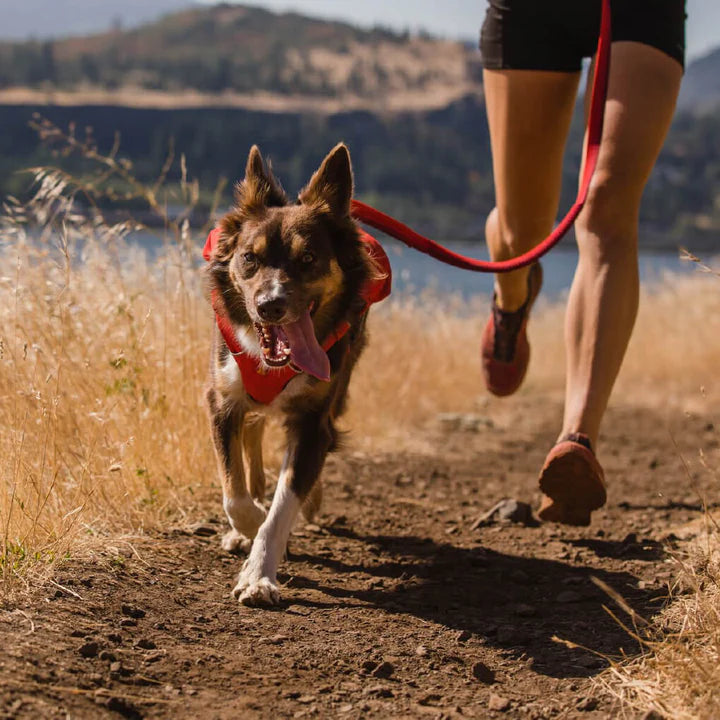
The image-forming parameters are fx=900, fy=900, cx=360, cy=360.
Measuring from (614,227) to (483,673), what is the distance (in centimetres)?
194

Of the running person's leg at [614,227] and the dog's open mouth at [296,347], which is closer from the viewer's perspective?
the dog's open mouth at [296,347]

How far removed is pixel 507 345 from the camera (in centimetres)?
493

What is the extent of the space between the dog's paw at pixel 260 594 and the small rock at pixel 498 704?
38.2 inches

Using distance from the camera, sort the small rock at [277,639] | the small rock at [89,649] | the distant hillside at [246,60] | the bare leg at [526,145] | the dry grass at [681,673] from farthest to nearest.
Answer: the distant hillside at [246,60], the bare leg at [526,145], the small rock at [277,639], the small rock at [89,649], the dry grass at [681,673]

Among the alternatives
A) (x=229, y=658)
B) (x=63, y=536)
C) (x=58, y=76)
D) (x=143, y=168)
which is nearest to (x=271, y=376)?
(x=63, y=536)

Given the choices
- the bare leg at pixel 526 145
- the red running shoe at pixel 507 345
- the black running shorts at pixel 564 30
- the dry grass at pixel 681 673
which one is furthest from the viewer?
the red running shoe at pixel 507 345

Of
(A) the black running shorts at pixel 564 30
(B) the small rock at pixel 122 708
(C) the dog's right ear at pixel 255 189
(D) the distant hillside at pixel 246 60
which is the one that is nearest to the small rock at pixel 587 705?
(B) the small rock at pixel 122 708

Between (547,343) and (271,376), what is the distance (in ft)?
34.8

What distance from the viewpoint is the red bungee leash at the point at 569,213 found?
12.0 ft

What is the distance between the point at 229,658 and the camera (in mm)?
2582

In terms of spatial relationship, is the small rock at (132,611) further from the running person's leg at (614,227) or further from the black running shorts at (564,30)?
the black running shorts at (564,30)

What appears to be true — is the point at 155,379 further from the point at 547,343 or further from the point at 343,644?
the point at 547,343

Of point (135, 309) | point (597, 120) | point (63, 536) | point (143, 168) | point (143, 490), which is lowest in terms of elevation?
point (143, 168)

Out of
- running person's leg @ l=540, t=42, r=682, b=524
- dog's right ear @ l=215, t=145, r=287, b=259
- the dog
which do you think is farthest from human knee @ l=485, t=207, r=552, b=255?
dog's right ear @ l=215, t=145, r=287, b=259
